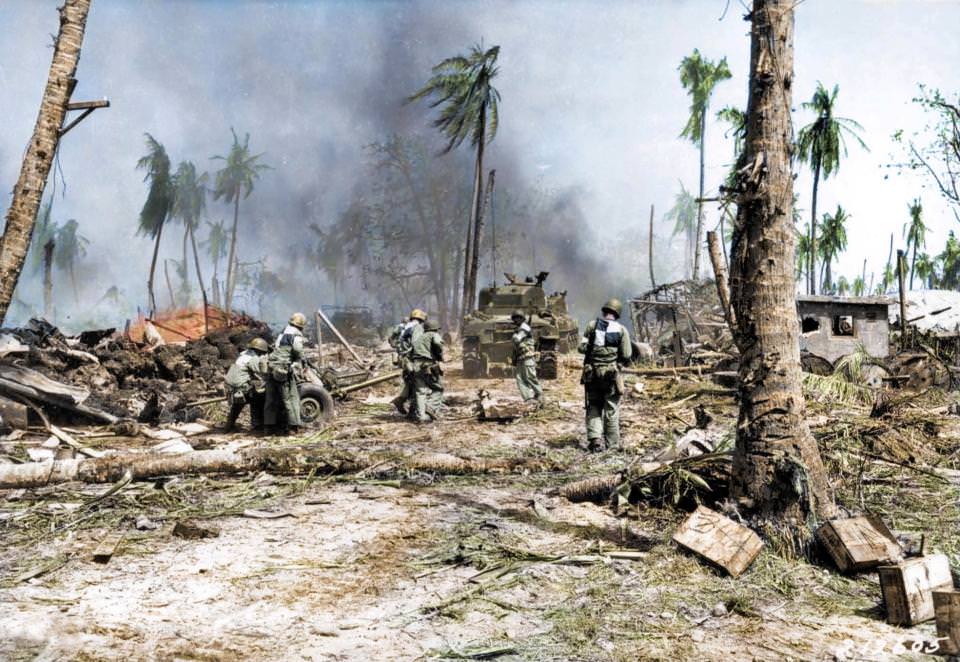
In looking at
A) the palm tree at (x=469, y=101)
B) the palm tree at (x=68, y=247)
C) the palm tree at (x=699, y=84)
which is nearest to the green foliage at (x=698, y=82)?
the palm tree at (x=699, y=84)

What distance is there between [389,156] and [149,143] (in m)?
14.4

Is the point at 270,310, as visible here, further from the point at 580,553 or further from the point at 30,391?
the point at 580,553

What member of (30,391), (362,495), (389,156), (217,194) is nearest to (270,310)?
(217,194)

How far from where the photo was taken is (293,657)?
343 cm

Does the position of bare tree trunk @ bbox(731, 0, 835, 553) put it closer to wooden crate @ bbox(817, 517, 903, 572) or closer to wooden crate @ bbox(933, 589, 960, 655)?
wooden crate @ bbox(817, 517, 903, 572)

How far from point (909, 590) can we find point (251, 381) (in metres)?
8.43

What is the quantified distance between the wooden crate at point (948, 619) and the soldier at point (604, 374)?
520 cm

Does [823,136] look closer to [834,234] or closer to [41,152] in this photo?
[834,234]

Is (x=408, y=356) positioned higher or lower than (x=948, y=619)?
higher

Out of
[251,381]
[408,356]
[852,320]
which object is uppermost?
[852,320]

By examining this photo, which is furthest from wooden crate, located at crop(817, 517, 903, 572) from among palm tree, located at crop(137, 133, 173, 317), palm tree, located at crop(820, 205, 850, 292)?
palm tree, located at crop(137, 133, 173, 317)

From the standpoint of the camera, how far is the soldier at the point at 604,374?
340 inches

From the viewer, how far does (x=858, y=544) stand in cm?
444

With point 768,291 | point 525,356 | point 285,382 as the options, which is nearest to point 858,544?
point 768,291
